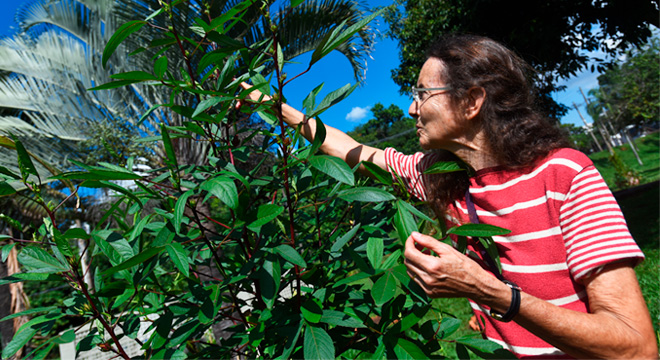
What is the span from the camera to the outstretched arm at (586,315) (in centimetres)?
98

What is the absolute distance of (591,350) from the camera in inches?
40.6

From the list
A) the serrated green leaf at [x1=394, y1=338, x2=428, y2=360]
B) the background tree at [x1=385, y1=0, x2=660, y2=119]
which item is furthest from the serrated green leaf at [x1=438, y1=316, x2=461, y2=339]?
the background tree at [x1=385, y1=0, x2=660, y2=119]

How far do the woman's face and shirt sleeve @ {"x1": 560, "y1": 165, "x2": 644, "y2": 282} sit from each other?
44 cm

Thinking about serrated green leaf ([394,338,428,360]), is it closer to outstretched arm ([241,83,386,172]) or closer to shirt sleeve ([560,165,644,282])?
shirt sleeve ([560,165,644,282])

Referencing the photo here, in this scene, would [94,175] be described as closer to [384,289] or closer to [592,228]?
[384,289]

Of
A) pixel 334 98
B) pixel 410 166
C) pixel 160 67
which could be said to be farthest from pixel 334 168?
pixel 410 166

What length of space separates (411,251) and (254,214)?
38 centimetres

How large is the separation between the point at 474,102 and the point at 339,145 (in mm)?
618

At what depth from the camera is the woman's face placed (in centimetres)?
143

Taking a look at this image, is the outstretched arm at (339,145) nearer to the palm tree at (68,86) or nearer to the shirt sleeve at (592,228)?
the shirt sleeve at (592,228)

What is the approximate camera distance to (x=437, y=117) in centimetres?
144

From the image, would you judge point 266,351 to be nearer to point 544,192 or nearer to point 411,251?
point 411,251

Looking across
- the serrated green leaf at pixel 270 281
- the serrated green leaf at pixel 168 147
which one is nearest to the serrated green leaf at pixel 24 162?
the serrated green leaf at pixel 168 147

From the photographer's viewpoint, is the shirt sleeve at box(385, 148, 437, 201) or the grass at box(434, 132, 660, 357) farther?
the grass at box(434, 132, 660, 357)
